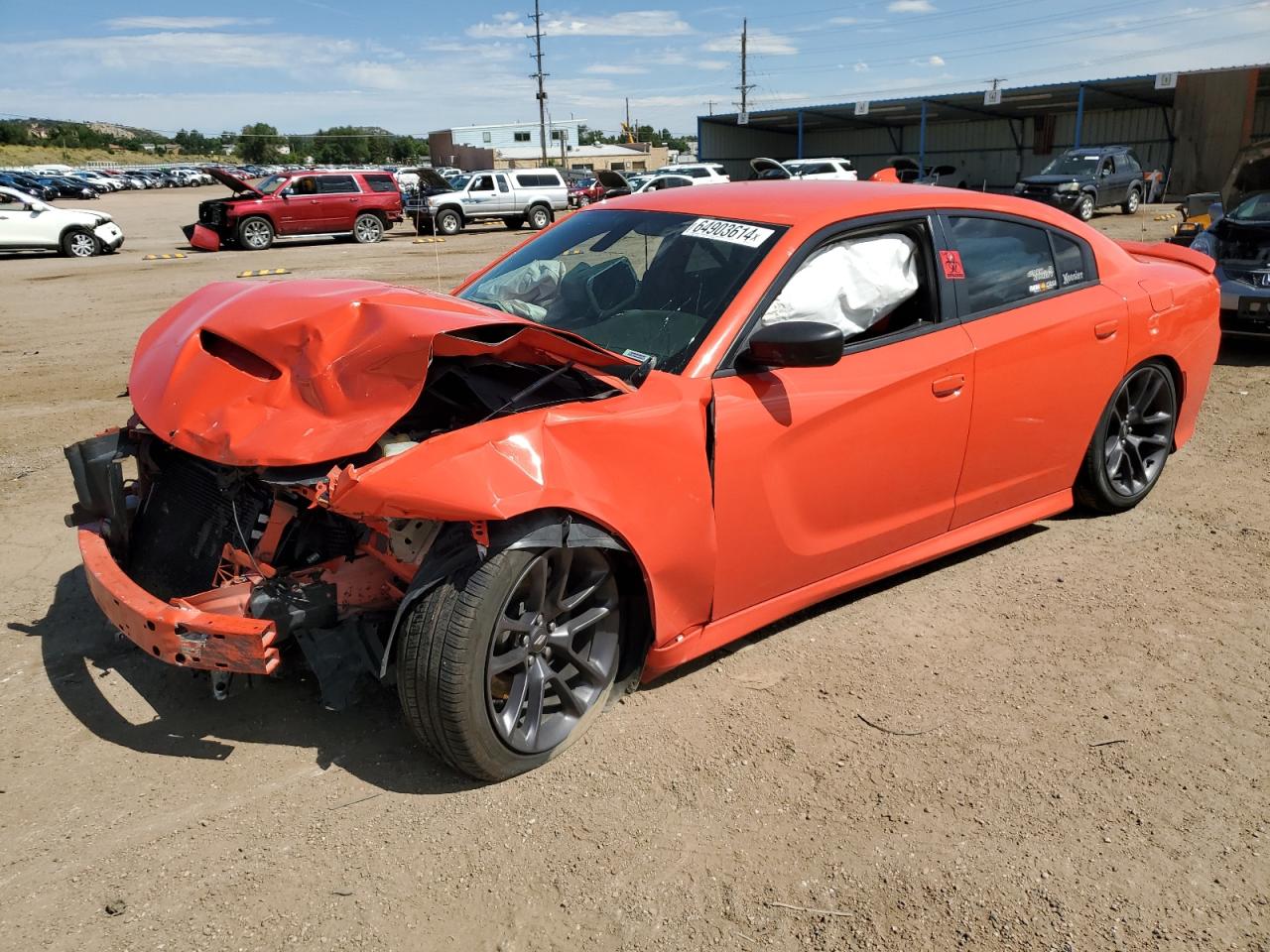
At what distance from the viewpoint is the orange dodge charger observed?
256 cm

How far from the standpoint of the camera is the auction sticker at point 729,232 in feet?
10.9

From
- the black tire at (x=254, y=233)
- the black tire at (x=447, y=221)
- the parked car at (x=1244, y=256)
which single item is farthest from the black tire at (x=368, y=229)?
the parked car at (x=1244, y=256)

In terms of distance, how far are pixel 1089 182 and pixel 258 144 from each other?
4751 inches

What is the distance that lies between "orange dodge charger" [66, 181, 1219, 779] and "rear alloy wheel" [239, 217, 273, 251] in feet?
67.3

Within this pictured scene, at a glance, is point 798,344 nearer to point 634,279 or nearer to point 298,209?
point 634,279

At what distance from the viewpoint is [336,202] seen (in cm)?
2352

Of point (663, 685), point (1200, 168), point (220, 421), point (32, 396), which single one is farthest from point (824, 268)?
point (1200, 168)

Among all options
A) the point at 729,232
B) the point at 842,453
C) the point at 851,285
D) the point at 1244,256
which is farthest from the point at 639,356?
the point at 1244,256

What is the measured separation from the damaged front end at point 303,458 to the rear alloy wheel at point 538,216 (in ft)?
86.4

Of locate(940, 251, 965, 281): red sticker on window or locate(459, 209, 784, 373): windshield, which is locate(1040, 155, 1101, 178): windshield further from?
locate(459, 209, 784, 373): windshield

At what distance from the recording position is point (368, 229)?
953 inches

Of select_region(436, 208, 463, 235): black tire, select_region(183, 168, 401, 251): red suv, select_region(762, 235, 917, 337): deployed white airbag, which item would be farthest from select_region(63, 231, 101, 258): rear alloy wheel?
select_region(762, 235, 917, 337): deployed white airbag

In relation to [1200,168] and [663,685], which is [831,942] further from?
[1200,168]

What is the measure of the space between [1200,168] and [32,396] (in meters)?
40.2
